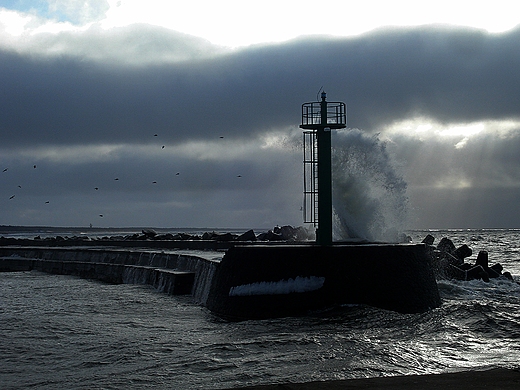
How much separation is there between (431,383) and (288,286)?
20.5ft

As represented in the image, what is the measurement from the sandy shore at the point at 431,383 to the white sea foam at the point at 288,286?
18.9 ft

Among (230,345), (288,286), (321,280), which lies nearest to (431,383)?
(230,345)

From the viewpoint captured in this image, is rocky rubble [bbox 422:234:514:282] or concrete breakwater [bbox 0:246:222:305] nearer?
concrete breakwater [bbox 0:246:222:305]

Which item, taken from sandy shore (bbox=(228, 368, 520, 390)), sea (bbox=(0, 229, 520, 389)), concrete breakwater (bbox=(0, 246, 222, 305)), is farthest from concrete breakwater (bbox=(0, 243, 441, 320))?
sandy shore (bbox=(228, 368, 520, 390))

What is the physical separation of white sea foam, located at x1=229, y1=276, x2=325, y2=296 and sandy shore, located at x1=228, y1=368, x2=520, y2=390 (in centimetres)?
575

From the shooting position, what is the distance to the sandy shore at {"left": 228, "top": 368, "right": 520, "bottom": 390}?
621cm

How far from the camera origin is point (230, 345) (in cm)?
981

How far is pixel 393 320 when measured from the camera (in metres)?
11.6

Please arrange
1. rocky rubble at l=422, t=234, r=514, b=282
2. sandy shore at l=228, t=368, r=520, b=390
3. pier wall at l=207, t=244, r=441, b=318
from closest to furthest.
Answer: sandy shore at l=228, t=368, r=520, b=390, pier wall at l=207, t=244, r=441, b=318, rocky rubble at l=422, t=234, r=514, b=282

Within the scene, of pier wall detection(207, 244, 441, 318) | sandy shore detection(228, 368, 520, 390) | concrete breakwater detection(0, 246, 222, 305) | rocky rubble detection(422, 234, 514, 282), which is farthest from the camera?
rocky rubble detection(422, 234, 514, 282)

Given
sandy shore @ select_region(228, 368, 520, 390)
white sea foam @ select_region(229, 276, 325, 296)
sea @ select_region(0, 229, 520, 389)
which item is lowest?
sea @ select_region(0, 229, 520, 389)

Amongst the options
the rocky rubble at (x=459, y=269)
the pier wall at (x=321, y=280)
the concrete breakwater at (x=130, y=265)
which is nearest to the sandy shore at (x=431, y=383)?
the pier wall at (x=321, y=280)

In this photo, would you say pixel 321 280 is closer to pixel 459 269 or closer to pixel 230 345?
pixel 230 345

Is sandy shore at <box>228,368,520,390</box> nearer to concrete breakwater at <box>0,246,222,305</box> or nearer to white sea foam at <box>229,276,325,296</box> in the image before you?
white sea foam at <box>229,276,325,296</box>
